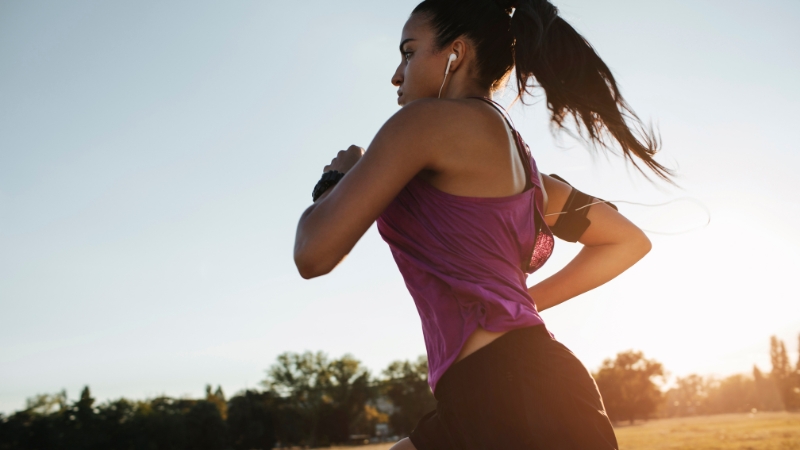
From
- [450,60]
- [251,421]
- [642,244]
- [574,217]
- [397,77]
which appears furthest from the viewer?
[251,421]

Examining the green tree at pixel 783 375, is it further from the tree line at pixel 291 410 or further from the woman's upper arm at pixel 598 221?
the woman's upper arm at pixel 598 221

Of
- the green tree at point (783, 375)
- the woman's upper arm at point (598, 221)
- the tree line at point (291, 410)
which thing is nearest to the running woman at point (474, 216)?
the woman's upper arm at point (598, 221)

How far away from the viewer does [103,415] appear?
61906 mm

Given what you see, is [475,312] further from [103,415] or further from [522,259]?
[103,415]

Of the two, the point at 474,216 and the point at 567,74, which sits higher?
the point at 567,74

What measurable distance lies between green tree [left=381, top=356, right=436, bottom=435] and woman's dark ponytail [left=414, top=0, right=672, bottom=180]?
73.5 m

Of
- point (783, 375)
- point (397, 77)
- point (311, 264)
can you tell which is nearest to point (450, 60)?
point (397, 77)

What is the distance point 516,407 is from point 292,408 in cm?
7757

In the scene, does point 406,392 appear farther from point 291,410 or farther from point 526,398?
point 526,398

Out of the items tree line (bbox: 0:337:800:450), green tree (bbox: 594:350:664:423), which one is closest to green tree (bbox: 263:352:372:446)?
tree line (bbox: 0:337:800:450)

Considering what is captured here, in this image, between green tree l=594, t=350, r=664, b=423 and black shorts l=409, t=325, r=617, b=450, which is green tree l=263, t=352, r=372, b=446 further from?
black shorts l=409, t=325, r=617, b=450

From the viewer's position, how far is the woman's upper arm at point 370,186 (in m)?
1.48

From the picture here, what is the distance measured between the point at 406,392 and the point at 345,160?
256 ft

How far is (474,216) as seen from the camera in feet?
5.21
